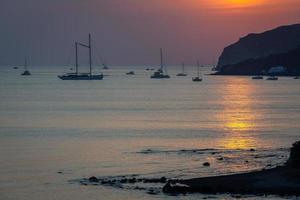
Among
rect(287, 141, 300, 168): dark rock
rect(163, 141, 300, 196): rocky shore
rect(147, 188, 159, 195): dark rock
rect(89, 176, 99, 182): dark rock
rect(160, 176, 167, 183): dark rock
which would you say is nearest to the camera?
rect(163, 141, 300, 196): rocky shore

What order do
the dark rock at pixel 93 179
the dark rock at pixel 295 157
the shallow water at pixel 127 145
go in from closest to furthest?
1. the dark rock at pixel 295 157
2. the dark rock at pixel 93 179
3. the shallow water at pixel 127 145

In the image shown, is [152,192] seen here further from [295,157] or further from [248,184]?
[295,157]

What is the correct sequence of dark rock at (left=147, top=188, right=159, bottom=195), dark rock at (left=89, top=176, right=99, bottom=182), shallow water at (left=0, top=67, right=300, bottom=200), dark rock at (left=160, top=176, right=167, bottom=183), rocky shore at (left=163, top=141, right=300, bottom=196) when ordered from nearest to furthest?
rocky shore at (left=163, top=141, right=300, bottom=196) < dark rock at (left=147, top=188, right=159, bottom=195) < dark rock at (left=160, top=176, right=167, bottom=183) < dark rock at (left=89, top=176, right=99, bottom=182) < shallow water at (left=0, top=67, right=300, bottom=200)

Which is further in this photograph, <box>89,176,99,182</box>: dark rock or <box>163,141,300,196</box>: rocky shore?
<box>89,176,99,182</box>: dark rock

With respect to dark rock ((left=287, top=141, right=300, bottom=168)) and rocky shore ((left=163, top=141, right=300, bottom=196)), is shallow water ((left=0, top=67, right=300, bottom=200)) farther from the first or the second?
dark rock ((left=287, top=141, right=300, bottom=168))

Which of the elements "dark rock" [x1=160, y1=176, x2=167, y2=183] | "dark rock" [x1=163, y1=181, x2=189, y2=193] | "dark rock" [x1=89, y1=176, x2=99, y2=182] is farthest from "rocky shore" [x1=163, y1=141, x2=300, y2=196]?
"dark rock" [x1=89, y1=176, x2=99, y2=182]

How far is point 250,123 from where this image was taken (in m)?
67.9

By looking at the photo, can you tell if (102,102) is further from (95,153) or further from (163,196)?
(163,196)

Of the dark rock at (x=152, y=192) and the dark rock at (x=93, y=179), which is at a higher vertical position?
the dark rock at (x=152, y=192)

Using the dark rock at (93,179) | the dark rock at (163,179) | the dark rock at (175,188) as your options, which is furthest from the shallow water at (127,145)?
the dark rock at (163,179)

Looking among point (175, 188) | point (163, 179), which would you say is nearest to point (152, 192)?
point (175, 188)

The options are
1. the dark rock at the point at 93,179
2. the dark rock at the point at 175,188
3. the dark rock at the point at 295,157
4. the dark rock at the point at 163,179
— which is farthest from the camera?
the dark rock at the point at 93,179

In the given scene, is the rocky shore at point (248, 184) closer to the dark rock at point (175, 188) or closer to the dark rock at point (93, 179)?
the dark rock at point (175, 188)

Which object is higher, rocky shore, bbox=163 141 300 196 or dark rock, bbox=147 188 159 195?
rocky shore, bbox=163 141 300 196
